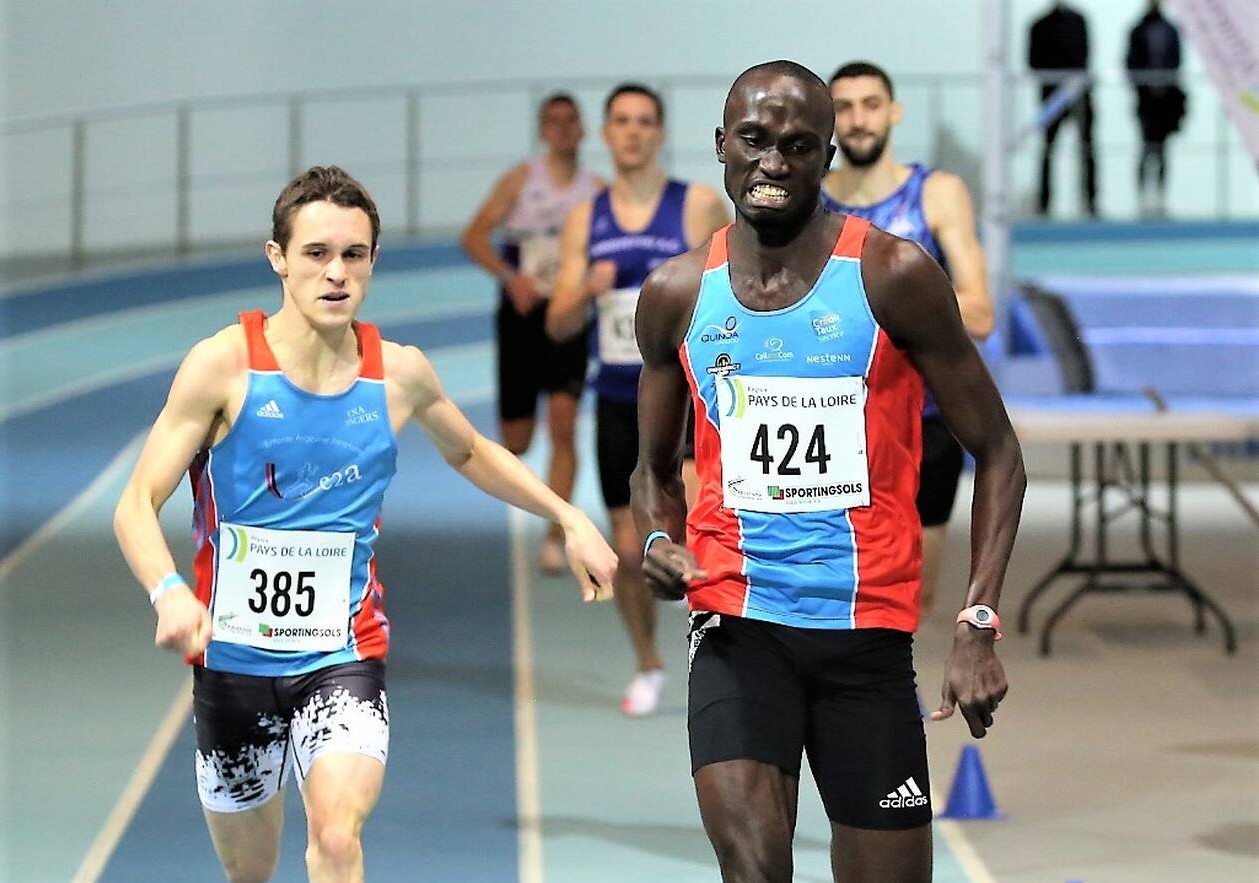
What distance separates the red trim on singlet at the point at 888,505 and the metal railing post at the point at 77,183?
16.4m

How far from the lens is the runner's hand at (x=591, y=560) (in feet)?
14.3

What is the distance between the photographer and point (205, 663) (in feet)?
14.7

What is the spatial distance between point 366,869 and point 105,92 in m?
16.0

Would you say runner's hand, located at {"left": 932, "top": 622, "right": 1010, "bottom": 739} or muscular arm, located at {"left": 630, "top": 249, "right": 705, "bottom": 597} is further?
muscular arm, located at {"left": 630, "top": 249, "right": 705, "bottom": 597}

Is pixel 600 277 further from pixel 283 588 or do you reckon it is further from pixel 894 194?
pixel 283 588

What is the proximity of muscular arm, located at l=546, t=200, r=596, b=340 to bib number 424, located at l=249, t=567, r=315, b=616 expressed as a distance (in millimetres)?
3337

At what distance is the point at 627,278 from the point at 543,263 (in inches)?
93.3

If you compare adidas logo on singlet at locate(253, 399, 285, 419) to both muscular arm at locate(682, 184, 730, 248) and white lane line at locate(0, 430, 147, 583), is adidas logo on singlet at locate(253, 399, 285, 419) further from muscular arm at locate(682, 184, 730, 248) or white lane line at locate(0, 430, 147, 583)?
white lane line at locate(0, 430, 147, 583)

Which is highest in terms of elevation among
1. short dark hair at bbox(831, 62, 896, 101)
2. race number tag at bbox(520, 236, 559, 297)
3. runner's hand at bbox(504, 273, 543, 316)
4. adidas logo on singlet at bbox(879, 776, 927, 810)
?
short dark hair at bbox(831, 62, 896, 101)

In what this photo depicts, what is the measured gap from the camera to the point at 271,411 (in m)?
4.38

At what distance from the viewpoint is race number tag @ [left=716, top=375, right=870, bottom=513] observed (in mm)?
4039

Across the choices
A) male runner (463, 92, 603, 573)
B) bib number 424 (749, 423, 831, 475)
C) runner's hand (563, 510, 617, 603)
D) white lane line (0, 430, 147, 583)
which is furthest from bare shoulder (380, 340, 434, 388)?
white lane line (0, 430, 147, 583)

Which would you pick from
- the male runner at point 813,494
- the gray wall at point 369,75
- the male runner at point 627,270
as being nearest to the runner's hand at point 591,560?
the male runner at point 813,494

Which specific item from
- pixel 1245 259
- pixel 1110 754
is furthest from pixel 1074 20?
pixel 1110 754
